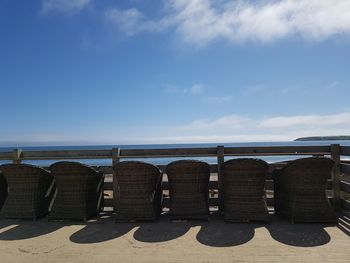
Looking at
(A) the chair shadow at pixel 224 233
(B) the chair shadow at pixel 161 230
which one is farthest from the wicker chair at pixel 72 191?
(A) the chair shadow at pixel 224 233

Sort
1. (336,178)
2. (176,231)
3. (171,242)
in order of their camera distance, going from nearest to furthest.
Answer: (171,242)
(176,231)
(336,178)

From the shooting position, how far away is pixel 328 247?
11.5 ft

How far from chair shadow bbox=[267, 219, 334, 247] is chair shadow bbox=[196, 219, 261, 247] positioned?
0.26m

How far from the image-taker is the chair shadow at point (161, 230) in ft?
13.0

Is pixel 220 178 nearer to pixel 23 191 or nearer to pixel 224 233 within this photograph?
pixel 224 233

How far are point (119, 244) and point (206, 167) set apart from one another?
5.19 ft

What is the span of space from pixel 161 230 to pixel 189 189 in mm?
717

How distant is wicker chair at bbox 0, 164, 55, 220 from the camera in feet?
16.1

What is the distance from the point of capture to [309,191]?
4531 mm

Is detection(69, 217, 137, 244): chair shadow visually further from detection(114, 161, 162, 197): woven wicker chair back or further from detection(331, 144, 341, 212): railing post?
detection(331, 144, 341, 212): railing post

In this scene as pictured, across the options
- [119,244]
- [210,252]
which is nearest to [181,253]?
[210,252]

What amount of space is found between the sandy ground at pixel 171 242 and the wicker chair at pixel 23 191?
0.64 feet

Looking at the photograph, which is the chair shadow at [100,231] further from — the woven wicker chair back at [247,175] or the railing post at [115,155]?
the woven wicker chair back at [247,175]

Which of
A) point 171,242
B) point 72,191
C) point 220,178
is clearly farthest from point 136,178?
point 220,178
